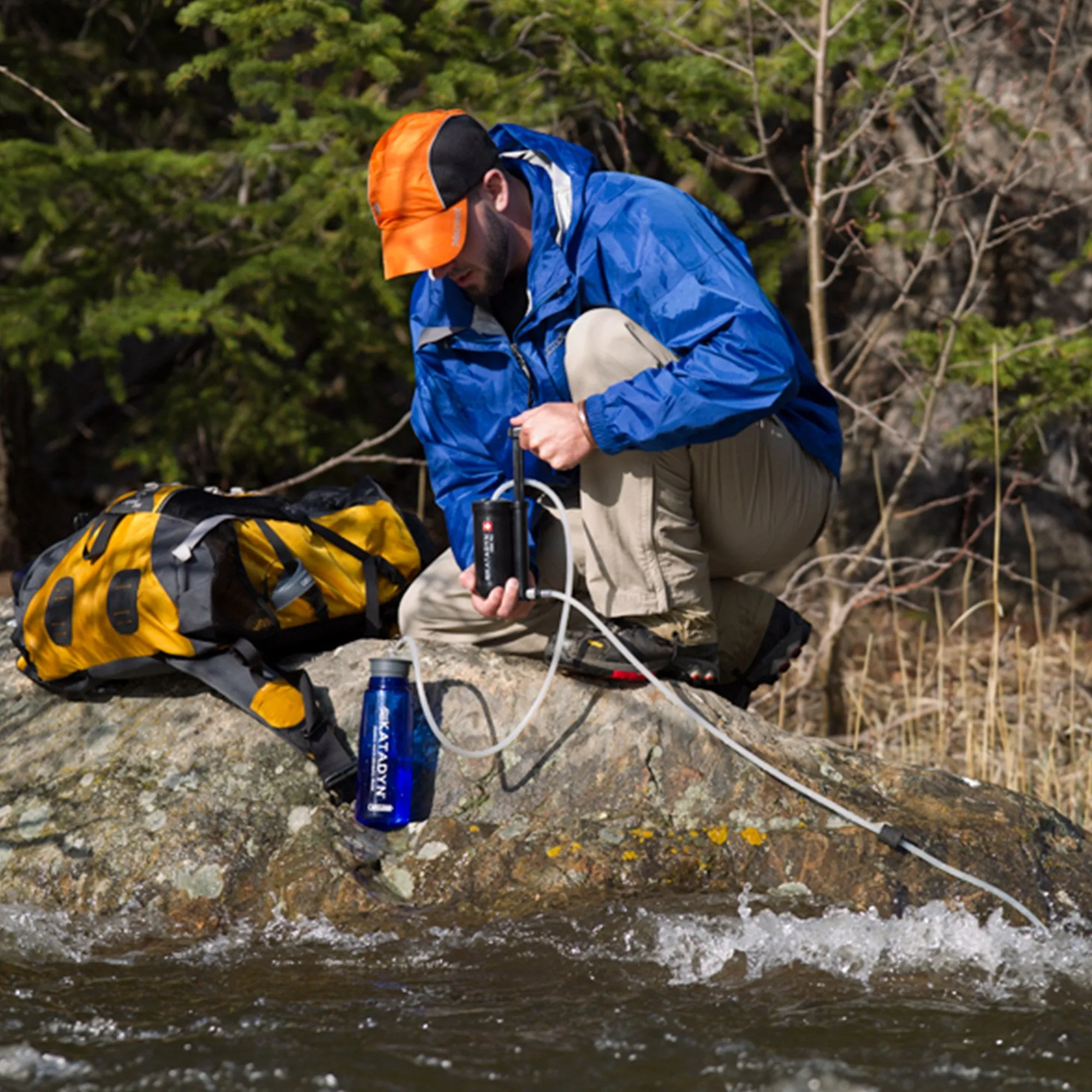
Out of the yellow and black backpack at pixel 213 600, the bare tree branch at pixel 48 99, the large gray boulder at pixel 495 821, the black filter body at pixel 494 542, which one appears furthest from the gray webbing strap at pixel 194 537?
the bare tree branch at pixel 48 99

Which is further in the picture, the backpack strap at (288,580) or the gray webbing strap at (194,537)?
the backpack strap at (288,580)

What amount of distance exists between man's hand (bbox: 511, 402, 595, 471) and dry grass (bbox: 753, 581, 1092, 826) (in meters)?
1.93

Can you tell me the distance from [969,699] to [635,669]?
9.50ft

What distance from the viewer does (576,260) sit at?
3.10m

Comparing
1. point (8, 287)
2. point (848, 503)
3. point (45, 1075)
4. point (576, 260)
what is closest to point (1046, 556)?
point (848, 503)

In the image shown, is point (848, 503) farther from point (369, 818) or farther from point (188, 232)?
point (369, 818)

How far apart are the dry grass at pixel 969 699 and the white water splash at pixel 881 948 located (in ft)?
5.01

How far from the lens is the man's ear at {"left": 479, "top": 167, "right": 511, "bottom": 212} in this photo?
3.10m

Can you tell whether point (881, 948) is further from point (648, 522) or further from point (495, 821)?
point (648, 522)

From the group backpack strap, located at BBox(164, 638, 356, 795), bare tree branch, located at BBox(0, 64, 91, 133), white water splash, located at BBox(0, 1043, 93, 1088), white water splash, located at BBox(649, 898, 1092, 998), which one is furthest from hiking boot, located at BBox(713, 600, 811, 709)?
bare tree branch, located at BBox(0, 64, 91, 133)

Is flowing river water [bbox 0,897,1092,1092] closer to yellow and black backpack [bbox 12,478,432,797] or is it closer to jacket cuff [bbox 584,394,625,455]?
yellow and black backpack [bbox 12,478,432,797]

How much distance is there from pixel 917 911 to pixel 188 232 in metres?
4.70

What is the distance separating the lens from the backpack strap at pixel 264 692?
307cm

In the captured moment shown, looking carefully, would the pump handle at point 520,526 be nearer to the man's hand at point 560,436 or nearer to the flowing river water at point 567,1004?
the man's hand at point 560,436
